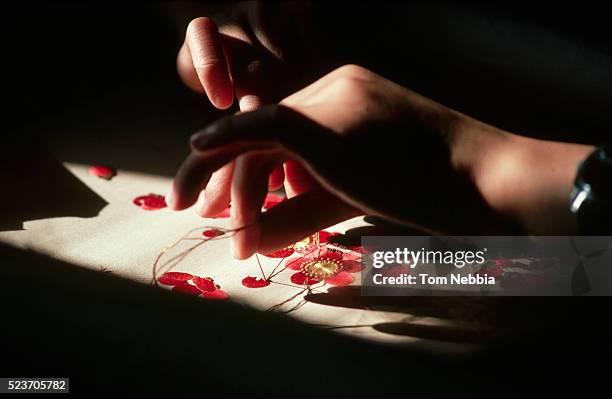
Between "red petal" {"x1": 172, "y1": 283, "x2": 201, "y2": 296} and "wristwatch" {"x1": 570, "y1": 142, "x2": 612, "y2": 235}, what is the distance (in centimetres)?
48

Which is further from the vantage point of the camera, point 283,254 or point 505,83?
point 505,83

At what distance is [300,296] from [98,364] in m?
0.27

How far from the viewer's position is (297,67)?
1051 millimetres

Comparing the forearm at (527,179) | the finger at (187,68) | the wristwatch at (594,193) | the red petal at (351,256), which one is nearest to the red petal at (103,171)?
the finger at (187,68)

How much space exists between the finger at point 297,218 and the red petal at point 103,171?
1.46 feet

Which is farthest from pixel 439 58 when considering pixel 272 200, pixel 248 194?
pixel 248 194

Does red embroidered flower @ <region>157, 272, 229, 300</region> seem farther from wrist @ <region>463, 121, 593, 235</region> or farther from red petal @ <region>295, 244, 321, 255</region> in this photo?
wrist @ <region>463, 121, 593, 235</region>

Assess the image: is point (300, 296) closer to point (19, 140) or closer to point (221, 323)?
point (221, 323)

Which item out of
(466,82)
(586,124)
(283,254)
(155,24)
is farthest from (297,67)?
(155,24)

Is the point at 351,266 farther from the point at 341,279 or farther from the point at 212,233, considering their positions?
the point at 212,233

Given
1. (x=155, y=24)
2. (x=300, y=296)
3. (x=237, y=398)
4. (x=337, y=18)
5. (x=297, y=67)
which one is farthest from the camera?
(x=155, y=24)

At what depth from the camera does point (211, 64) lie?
89 centimetres

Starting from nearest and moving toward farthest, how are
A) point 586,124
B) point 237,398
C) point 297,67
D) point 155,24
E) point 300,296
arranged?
1. point 237,398
2. point 300,296
3. point 297,67
4. point 586,124
5. point 155,24

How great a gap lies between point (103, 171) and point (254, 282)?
0.44 metres
